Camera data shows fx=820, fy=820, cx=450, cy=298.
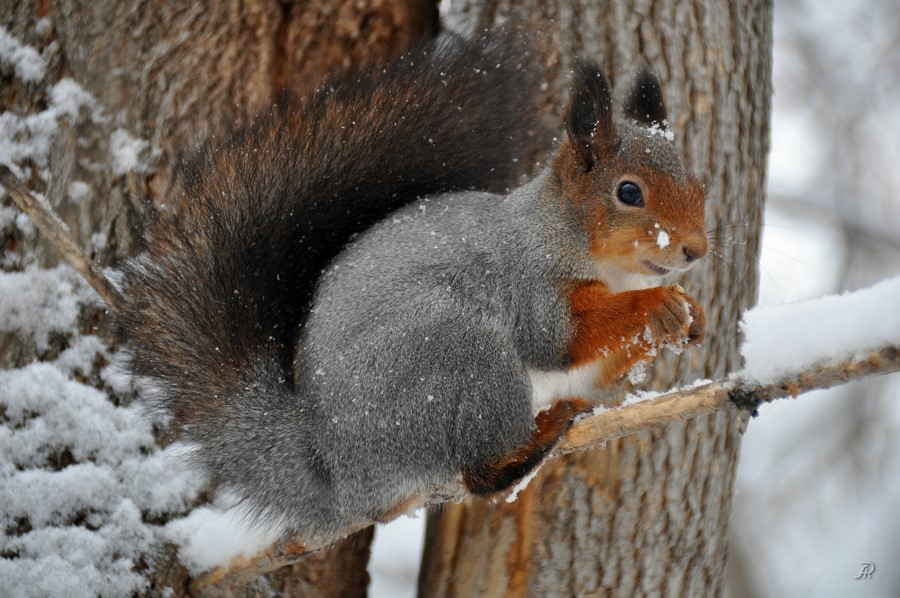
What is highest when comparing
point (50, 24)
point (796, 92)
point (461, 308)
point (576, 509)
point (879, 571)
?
point (50, 24)

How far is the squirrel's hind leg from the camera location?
1386mm

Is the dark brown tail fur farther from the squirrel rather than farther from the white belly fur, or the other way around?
the white belly fur

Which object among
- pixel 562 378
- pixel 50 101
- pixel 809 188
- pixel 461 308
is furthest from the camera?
pixel 809 188

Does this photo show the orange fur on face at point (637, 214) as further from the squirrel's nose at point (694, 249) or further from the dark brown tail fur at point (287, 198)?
the dark brown tail fur at point (287, 198)

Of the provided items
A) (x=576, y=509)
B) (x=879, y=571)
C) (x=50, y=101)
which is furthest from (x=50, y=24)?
(x=879, y=571)

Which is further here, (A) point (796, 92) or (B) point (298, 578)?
(A) point (796, 92)

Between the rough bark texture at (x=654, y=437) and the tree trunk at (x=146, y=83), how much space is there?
372mm

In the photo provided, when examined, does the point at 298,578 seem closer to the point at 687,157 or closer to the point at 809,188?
the point at 687,157

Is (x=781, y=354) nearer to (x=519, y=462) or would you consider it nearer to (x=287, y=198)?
(x=519, y=462)

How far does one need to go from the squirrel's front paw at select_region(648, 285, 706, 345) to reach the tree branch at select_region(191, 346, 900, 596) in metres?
0.16

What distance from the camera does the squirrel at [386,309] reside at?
1.37m

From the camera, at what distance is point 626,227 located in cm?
139

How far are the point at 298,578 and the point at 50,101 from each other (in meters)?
1.09

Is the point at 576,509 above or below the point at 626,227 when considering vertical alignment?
below
